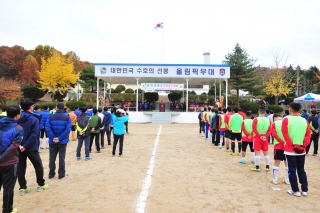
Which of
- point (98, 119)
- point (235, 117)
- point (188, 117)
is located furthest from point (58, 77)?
point (235, 117)

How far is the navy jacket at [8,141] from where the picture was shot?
3.26m

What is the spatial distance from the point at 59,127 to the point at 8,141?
1.74m

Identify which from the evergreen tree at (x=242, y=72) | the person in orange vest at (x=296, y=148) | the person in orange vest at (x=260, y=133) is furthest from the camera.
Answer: the evergreen tree at (x=242, y=72)

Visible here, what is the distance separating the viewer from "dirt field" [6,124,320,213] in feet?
12.1

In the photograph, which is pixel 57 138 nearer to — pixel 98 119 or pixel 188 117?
pixel 98 119

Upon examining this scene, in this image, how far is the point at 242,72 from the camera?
1140 inches

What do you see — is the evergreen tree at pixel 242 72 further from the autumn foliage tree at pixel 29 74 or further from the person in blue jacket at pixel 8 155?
the autumn foliage tree at pixel 29 74

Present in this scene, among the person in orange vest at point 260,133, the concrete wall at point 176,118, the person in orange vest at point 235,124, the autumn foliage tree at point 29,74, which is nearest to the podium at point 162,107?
the concrete wall at point 176,118

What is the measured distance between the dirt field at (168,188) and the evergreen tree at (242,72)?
22552 mm

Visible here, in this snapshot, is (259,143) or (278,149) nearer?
(278,149)

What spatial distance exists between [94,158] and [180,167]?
2.75 meters

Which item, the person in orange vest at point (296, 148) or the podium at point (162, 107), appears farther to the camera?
the podium at point (162, 107)

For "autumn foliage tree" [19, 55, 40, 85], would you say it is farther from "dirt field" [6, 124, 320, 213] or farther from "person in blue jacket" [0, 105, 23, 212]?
"person in blue jacket" [0, 105, 23, 212]

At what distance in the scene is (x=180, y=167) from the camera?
6.13 meters
